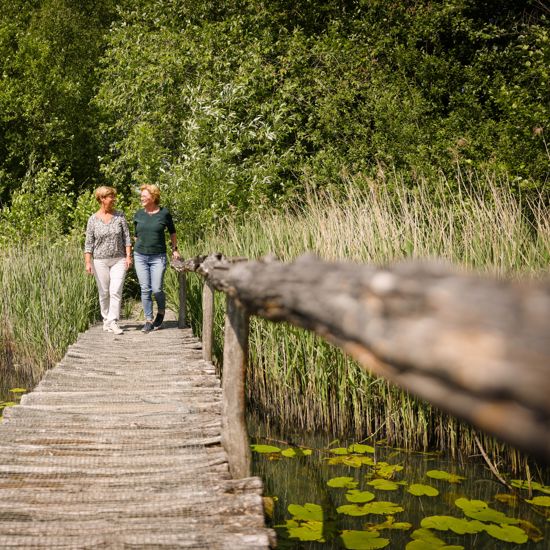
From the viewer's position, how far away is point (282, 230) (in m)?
6.29

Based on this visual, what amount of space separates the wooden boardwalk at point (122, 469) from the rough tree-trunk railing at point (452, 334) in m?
1.47

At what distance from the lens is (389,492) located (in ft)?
13.3

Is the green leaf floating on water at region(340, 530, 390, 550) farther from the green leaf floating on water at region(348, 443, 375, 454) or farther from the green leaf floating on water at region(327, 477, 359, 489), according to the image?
the green leaf floating on water at region(348, 443, 375, 454)

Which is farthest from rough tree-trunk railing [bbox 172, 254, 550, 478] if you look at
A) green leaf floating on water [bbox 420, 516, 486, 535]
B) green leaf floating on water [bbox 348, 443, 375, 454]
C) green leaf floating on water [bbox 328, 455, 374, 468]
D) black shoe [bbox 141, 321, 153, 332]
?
black shoe [bbox 141, 321, 153, 332]

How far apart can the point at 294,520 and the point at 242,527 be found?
4.07 feet

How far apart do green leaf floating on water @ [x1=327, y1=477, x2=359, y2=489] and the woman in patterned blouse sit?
351cm

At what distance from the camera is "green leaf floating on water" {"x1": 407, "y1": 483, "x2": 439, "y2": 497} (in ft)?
12.5

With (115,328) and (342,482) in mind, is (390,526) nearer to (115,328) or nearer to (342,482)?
(342,482)

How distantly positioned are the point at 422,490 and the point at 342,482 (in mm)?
529

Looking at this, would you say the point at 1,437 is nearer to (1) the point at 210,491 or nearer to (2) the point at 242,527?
(1) the point at 210,491

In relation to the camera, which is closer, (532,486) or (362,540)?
(362,540)

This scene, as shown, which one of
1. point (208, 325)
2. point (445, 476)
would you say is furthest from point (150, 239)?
point (445, 476)

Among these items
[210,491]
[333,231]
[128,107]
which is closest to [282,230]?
[333,231]

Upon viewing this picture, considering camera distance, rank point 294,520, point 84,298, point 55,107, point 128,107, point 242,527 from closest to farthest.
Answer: point 242,527, point 294,520, point 84,298, point 128,107, point 55,107
